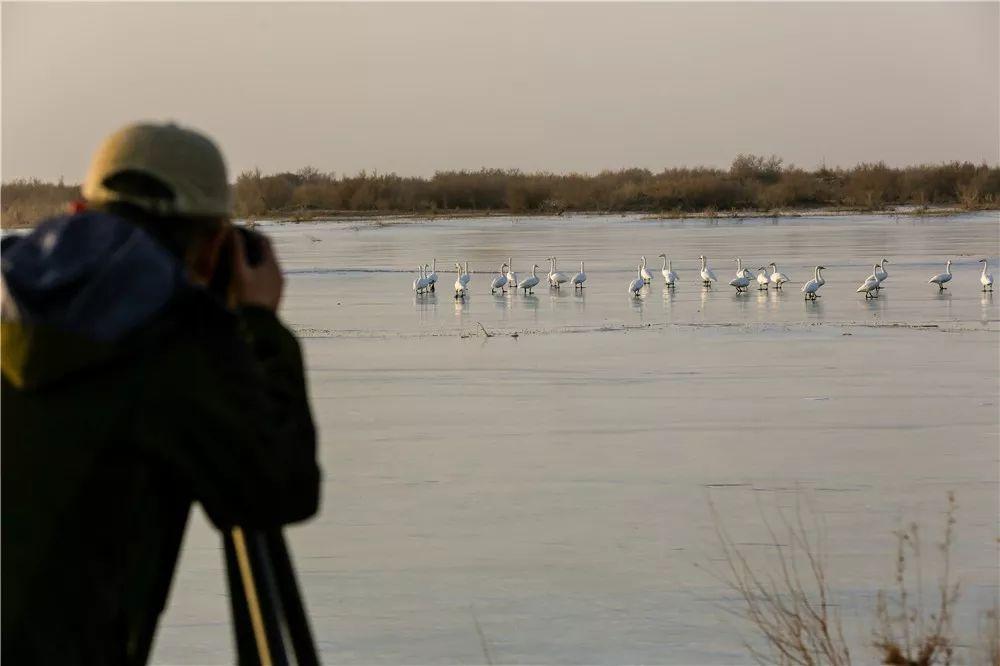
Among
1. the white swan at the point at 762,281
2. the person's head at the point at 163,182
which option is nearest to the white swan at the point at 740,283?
the white swan at the point at 762,281

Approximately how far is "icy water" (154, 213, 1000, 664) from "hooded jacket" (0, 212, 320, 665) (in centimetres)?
336

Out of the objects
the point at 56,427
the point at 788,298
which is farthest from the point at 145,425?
the point at 788,298

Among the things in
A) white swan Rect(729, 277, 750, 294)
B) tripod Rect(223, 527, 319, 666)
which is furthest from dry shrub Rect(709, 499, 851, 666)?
white swan Rect(729, 277, 750, 294)

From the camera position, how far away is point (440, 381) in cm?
1210

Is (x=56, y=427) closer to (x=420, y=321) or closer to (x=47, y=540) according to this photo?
(x=47, y=540)

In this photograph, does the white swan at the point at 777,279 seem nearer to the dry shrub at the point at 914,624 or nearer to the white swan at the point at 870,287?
the white swan at the point at 870,287

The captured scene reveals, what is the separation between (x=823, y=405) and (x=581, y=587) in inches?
202

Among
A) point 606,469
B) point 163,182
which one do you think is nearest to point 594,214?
point 606,469

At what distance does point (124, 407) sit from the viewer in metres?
1.56

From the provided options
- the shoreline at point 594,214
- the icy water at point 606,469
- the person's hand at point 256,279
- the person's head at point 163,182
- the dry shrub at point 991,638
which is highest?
the person's head at point 163,182

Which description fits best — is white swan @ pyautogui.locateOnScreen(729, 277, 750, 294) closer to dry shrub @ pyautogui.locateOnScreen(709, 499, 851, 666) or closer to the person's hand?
dry shrub @ pyautogui.locateOnScreen(709, 499, 851, 666)

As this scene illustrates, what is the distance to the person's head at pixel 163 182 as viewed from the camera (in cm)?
167

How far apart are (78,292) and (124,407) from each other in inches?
5.5

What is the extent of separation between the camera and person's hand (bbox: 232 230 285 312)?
5.80 feet
